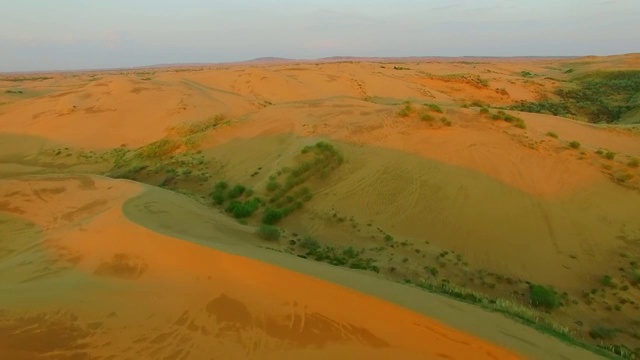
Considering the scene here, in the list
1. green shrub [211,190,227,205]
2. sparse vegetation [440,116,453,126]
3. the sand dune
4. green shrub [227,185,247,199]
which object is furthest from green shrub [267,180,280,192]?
sparse vegetation [440,116,453,126]

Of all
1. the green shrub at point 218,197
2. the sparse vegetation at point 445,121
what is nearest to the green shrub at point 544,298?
the sparse vegetation at point 445,121

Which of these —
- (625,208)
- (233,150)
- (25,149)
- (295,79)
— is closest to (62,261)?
(233,150)

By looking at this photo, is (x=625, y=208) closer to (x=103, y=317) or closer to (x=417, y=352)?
(x=417, y=352)

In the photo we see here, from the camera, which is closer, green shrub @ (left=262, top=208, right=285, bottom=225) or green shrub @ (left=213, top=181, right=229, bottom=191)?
green shrub @ (left=262, top=208, right=285, bottom=225)

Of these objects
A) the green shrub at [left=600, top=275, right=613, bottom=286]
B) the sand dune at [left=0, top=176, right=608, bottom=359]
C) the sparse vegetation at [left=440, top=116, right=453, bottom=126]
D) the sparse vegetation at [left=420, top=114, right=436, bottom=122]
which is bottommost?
the green shrub at [left=600, top=275, right=613, bottom=286]

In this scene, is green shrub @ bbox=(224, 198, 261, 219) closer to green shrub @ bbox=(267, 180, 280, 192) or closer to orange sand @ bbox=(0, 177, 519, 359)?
green shrub @ bbox=(267, 180, 280, 192)

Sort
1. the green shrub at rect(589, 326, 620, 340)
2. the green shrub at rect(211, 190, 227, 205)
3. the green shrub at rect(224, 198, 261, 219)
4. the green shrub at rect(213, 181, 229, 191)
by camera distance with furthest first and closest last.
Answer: the green shrub at rect(213, 181, 229, 191), the green shrub at rect(211, 190, 227, 205), the green shrub at rect(224, 198, 261, 219), the green shrub at rect(589, 326, 620, 340)

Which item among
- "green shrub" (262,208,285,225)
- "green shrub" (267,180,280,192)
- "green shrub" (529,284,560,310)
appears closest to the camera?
"green shrub" (529,284,560,310)

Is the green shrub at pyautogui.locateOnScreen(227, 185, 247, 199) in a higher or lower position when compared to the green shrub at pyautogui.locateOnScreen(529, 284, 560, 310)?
higher

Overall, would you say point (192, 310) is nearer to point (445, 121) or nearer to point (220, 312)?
point (220, 312)
